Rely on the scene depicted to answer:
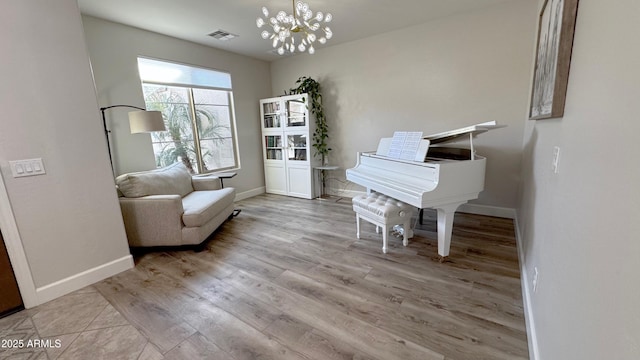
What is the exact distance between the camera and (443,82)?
3584mm

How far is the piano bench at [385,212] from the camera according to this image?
2588mm

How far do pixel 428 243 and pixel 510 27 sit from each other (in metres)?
2.77

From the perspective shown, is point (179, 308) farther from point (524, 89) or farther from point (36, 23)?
point (524, 89)

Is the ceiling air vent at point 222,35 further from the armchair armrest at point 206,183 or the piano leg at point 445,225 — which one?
the piano leg at point 445,225

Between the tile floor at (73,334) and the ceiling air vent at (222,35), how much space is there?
3.44 metres

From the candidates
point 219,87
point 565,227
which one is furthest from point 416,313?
point 219,87

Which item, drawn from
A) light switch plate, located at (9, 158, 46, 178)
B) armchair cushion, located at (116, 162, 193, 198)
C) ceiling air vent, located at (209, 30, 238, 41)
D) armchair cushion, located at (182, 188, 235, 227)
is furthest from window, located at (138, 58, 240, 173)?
light switch plate, located at (9, 158, 46, 178)

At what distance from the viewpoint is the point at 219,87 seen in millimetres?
4492

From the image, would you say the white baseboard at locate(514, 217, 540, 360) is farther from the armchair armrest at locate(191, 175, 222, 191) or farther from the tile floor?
the armchair armrest at locate(191, 175, 222, 191)

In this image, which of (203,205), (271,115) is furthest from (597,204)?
(271,115)

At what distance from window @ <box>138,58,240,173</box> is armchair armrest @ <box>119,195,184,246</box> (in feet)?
4.34

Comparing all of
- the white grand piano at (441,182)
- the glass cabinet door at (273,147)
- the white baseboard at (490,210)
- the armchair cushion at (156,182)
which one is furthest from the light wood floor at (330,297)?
the glass cabinet door at (273,147)

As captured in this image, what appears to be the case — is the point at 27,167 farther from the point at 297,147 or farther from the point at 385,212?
the point at 297,147

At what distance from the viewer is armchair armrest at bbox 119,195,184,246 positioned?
2.71 m
